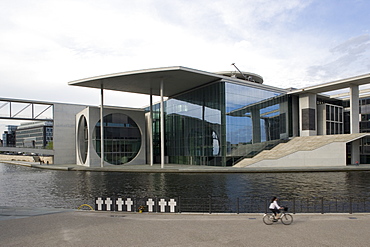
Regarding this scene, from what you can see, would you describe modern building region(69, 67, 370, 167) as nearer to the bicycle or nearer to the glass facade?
the glass facade

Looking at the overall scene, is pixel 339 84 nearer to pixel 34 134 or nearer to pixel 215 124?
pixel 215 124

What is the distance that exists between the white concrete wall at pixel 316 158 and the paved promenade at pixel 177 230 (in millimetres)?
27799

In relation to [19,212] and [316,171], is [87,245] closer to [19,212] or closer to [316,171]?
[19,212]

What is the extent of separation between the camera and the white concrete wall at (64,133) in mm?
56344

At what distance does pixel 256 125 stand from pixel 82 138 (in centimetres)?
2947

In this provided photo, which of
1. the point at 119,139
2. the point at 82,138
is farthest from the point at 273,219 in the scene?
the point at 82,138

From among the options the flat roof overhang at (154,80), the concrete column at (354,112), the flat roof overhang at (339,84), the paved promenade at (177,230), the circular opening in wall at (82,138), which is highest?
the flat roof overhang at (154,80)

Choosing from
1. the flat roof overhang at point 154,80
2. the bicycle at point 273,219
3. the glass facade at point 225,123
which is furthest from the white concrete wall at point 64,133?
the bicycle at point 273,219

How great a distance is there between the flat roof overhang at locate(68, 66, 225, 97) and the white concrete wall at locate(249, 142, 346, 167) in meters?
13.6

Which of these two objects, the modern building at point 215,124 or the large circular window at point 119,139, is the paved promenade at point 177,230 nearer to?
the modern building at point 215,124

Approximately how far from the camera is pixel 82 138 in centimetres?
5350

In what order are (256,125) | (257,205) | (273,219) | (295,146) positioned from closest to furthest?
1. (273,219)
2. (257,205)
3. (295,146)
4. (256,125)

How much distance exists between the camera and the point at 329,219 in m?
11.8

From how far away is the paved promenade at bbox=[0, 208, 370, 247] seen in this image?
9148 mm
